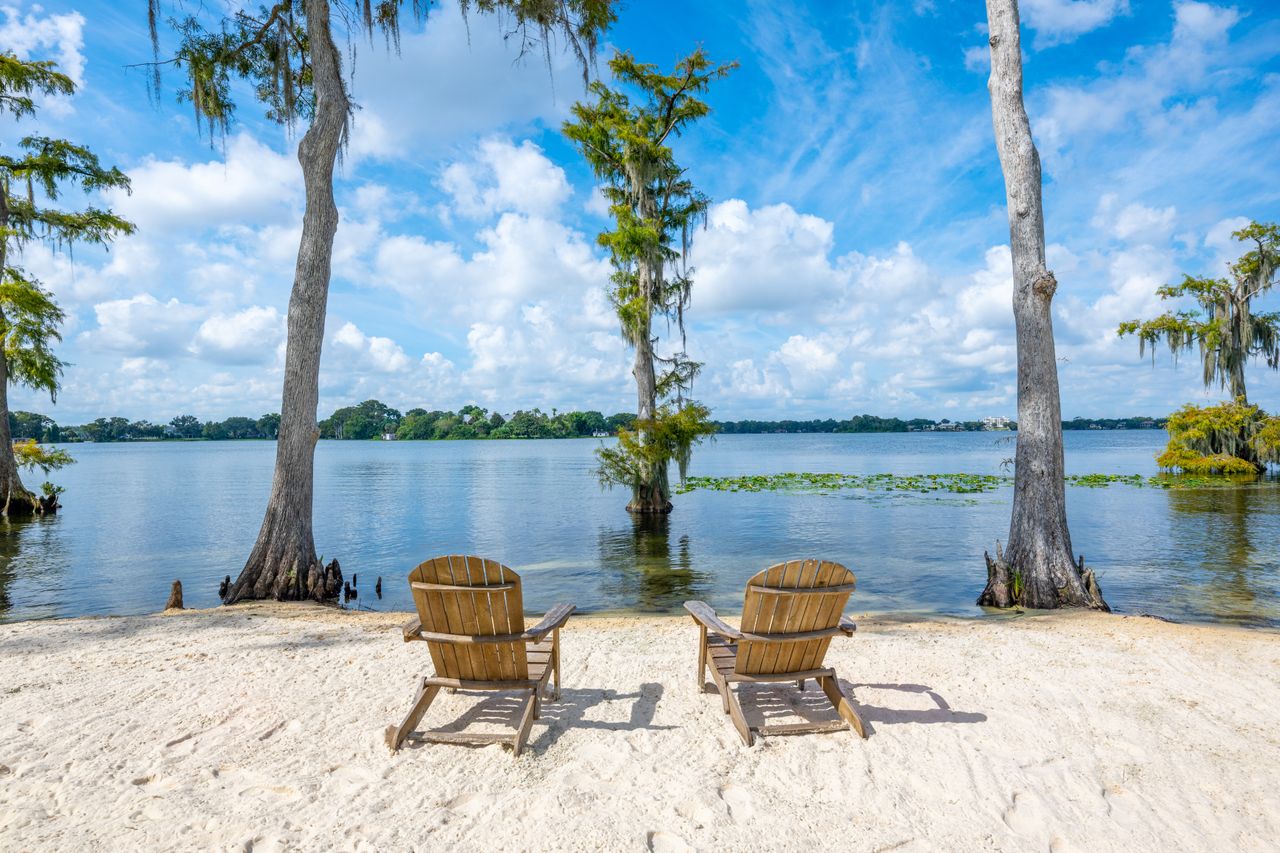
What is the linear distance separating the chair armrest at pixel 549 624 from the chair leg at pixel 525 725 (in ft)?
1.14

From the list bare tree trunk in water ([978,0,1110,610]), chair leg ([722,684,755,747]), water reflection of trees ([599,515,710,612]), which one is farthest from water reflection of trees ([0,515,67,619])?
bare tree trunk in water ([978,0,1110,610])

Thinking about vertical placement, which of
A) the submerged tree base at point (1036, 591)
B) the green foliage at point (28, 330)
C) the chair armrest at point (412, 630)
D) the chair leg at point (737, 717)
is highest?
the green foliage at point (28, 330)

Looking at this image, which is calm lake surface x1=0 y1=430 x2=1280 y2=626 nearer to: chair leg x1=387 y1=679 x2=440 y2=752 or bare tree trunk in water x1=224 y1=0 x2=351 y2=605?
bare tree trunk in water x1=224 y1=0 x2=351 y2=605

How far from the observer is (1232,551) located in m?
12.0

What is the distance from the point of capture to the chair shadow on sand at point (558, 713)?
4.15 meters

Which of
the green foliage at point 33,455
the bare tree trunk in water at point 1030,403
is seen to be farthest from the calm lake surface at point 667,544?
the green foliage at point 33,455

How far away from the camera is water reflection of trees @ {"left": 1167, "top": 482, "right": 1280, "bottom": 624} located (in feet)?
27.9

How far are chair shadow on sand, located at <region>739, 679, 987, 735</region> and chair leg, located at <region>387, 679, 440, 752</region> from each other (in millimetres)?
2045

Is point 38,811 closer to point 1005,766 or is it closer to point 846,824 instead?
point 846,824

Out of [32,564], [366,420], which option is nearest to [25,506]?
[32,564]

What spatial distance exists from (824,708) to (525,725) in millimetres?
2057

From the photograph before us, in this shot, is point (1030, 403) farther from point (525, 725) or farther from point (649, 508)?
point (649, 508)

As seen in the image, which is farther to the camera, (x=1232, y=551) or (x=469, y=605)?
(x=1232, y=551)

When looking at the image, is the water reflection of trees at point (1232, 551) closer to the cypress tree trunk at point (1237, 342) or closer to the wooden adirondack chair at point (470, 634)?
A: the cypress tree trunk at point (1237, 342)
